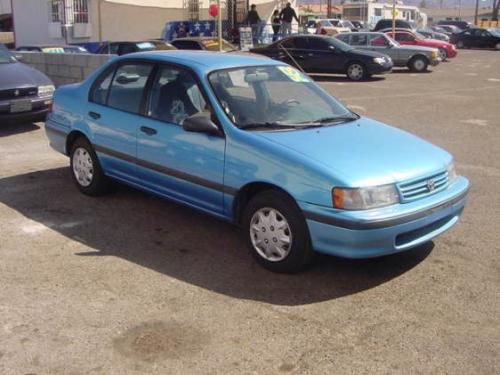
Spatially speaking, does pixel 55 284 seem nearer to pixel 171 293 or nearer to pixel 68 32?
pixel 171 293

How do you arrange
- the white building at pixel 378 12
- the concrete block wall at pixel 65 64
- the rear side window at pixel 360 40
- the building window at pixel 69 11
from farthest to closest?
the white building at pixel 378 12 < the building window at pixel 69 11 < the rear side window at pixel 360 40 < the concrete block wall at pixel 65 64

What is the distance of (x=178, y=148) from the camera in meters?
5.24

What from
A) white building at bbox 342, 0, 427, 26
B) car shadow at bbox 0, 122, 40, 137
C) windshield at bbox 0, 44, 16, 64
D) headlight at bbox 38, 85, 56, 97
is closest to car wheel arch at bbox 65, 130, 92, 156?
car shadow at bbox 0, 122, 40, 137

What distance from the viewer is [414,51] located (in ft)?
74.6

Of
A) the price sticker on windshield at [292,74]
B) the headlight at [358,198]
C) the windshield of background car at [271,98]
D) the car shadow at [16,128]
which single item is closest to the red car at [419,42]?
the car shadow at [16,128]

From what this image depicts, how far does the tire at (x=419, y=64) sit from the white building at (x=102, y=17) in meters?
11.3

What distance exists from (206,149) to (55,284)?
4.98 feet

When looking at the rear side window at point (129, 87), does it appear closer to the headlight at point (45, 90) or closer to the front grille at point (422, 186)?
the front grille at point (422, 186)

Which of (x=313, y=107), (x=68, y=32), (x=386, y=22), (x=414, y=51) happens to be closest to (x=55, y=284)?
(x=313, y=107)

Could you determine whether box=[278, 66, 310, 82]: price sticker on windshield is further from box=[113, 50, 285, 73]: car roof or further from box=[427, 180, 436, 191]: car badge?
box=[427, 180, 436, 191]: car badge

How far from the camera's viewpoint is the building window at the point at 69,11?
1115 inches

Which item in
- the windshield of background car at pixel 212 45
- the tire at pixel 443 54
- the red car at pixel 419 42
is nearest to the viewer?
the windshield of background car at pixel 212 45

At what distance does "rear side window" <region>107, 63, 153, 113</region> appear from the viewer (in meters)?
5.79

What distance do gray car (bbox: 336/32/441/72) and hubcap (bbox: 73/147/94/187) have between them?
17649mm
